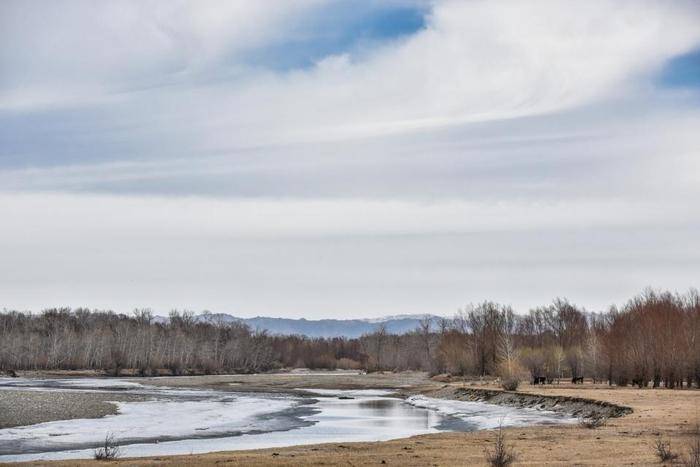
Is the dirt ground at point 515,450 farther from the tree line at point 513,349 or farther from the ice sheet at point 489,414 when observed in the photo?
the tree line at point 513,349

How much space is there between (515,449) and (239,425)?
23502 mm

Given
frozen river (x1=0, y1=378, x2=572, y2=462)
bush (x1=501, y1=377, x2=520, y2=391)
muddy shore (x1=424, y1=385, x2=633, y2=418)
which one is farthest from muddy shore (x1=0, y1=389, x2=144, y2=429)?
bush (x1=501, y1=377, x2=520, y2=391)

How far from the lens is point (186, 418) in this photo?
54.8 meters

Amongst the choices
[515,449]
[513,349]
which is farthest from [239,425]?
[513,349]

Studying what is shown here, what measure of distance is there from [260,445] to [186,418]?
60.4ft

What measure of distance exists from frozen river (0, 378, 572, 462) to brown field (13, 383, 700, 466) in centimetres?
539

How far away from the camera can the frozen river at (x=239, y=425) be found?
37188 mm

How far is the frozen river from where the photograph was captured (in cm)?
3719

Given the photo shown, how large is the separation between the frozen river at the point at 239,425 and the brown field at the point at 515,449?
539cm

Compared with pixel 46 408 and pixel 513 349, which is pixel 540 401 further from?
pixel 513 349

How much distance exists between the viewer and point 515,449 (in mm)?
31391

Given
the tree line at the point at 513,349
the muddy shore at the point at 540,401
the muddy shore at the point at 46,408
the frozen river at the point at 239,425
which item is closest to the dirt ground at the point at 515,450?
the frozen river at the point at 239,425

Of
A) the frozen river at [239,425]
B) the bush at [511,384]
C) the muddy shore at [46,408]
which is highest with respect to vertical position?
the bush at [511,384]

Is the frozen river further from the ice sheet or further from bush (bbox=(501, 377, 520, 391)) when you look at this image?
bush (bbox=(501, 377, 520, 391))
